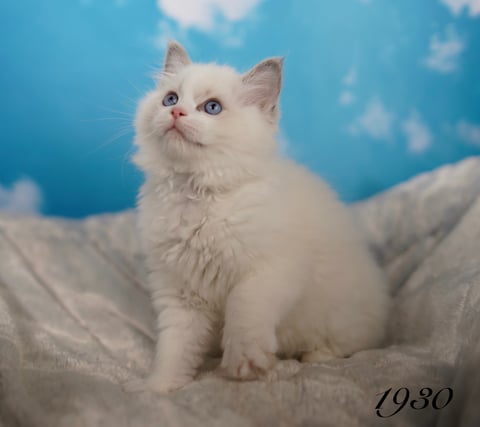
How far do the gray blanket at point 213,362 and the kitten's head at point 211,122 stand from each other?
0.63 m

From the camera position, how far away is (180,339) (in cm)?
153

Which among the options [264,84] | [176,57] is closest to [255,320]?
[264,84]

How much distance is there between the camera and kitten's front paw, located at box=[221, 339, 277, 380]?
129 cm

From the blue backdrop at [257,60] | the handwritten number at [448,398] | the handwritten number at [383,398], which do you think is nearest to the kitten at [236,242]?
the handwritten number at [383,398]

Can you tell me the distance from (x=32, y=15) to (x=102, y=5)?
35 cm

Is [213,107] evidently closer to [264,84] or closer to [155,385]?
[264,84]

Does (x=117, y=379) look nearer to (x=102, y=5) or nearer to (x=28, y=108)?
(x=28, y=108)

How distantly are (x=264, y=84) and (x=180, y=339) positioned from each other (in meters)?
0.86

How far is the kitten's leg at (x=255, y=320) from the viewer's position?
129cm

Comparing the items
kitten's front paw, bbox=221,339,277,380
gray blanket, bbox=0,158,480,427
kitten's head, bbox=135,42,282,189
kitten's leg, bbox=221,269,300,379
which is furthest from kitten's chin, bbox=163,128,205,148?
gray blanket, bbox=0,158,480,427

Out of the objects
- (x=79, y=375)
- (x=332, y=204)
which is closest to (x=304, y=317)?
(x=332, y=204)

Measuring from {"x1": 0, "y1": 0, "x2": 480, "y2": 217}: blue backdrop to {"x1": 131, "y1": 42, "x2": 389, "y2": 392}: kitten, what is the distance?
1.01 metres

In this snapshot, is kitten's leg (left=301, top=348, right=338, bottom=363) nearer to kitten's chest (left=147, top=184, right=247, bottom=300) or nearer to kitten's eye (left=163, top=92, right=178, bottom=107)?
kitten's chest (left=147, top=184, right=247, bottom=300)

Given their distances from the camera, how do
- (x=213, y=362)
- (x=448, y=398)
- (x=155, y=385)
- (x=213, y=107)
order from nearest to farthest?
(x=448, y=398)
(x=155, y=385)
(x=213, y=107)
(x=213, y=362)
